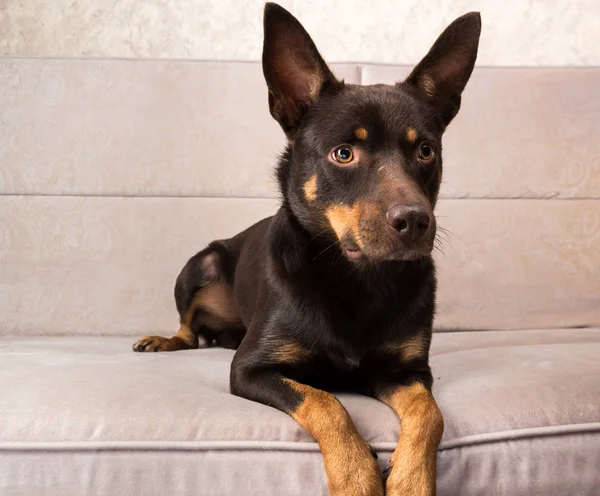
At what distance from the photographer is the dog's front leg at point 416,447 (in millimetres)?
1414

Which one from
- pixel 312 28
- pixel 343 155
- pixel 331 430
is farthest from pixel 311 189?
pixel 312 28

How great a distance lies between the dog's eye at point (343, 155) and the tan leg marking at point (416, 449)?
1.94 feet

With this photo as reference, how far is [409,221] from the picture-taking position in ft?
5.19

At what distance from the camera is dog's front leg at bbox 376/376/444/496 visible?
1.41 meters

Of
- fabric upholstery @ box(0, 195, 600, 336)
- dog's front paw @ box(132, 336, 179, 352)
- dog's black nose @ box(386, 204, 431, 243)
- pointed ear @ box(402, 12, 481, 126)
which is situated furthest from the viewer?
fabric upholstery @ box(0, 195, 600, 336)

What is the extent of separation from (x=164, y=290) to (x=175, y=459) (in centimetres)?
144

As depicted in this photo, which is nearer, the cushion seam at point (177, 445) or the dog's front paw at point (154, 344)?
the cushion seam at point (177, 445)

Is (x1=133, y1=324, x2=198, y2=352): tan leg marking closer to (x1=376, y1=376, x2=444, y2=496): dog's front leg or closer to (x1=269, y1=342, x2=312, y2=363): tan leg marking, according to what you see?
(x1=269, y1=342, x2=312, y2=363): tan leg marking

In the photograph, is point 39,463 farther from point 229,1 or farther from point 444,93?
point 229,1

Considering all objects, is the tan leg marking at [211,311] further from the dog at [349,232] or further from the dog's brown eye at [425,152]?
the dog's brown eye at [425,152]

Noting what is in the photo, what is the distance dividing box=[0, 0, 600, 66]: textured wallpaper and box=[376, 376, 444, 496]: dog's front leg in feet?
7.02

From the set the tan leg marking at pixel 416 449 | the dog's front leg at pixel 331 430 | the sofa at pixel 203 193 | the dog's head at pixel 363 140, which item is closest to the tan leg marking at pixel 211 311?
the sofa at pixel 203 193

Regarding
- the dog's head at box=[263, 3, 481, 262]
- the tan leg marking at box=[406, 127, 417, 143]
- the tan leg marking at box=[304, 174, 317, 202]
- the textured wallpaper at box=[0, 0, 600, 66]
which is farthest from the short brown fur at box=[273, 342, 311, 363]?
the textured wallpaper at box=[0, 0, 600, 66]

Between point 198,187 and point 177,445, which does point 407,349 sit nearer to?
point 177,445
